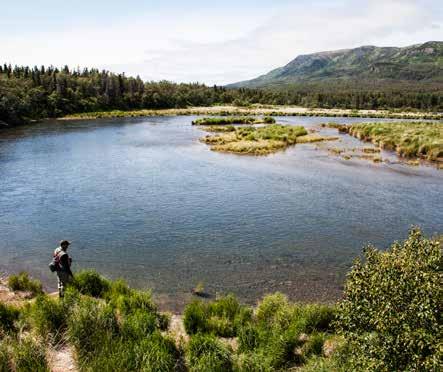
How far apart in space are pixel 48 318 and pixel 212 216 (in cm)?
1834

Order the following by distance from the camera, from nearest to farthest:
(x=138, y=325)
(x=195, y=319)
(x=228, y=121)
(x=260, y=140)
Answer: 1. (x=138, y=325)
2. (x=195, y=319)
3. (x=260, y=140)
4. (x=228, y=121)

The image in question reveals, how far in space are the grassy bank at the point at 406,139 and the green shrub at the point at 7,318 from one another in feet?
189

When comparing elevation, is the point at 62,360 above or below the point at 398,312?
below

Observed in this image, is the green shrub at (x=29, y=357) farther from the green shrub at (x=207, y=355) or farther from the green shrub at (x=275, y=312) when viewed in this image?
the green shrub at (x=275, y=312)

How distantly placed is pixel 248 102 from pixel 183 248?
176 metres

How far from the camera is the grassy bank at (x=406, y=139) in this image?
60.3 meters

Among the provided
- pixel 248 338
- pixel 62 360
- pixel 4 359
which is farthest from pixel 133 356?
pixel 248 338

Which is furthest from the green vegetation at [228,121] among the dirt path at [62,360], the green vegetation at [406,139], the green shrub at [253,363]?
the green shrub at [253,363]

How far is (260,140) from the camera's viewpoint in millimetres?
73688

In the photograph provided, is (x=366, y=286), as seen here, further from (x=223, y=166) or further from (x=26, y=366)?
(x=223, y=166)

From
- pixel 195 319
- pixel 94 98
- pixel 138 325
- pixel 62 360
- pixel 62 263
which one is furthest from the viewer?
pixel 94 98

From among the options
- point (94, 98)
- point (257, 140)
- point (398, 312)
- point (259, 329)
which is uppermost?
point (94, 98)

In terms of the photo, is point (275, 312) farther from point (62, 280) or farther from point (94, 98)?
point (94, 98)

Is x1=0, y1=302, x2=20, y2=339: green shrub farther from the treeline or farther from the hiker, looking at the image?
the treeline
